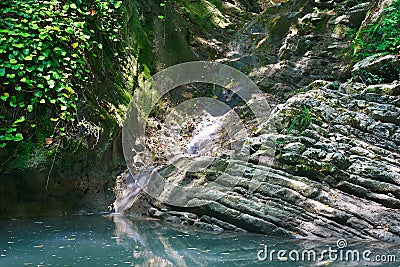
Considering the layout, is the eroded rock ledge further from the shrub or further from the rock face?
the shrub

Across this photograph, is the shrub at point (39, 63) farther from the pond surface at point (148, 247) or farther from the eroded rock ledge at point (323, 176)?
the eroded rock ledge at point (323, 176)

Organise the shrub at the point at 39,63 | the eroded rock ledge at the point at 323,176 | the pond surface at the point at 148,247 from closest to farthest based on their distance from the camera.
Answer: the pond surface at the point at 148,247
the eroded rock ledge at the point at 323,176
the shrub at the point at 39,63

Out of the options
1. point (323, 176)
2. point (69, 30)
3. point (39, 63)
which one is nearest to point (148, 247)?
point (323, 176)

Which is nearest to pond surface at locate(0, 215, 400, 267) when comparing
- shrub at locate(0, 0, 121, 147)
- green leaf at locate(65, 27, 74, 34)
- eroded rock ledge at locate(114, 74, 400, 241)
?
eroded rock ledge at locate(114, 74, 400, 241)

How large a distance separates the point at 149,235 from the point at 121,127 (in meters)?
2.69

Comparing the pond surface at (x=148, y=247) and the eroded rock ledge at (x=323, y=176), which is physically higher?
the eroded rock ledge at (x=323, y=176)

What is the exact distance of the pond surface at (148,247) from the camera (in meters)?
3.63

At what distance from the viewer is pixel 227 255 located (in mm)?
3916

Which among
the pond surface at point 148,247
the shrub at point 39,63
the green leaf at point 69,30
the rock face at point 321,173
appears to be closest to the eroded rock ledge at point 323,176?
the rock face at point 321,173

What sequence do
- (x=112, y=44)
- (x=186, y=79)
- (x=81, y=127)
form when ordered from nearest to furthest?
(x=81, y=127)
(x=112, y=44)
(x=186, y=79)

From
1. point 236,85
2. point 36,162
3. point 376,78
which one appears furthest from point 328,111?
point 36,162

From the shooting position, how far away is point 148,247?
168 inches

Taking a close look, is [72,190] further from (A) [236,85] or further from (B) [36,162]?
(A) [236,85]

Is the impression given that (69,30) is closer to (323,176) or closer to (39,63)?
(39,63)
